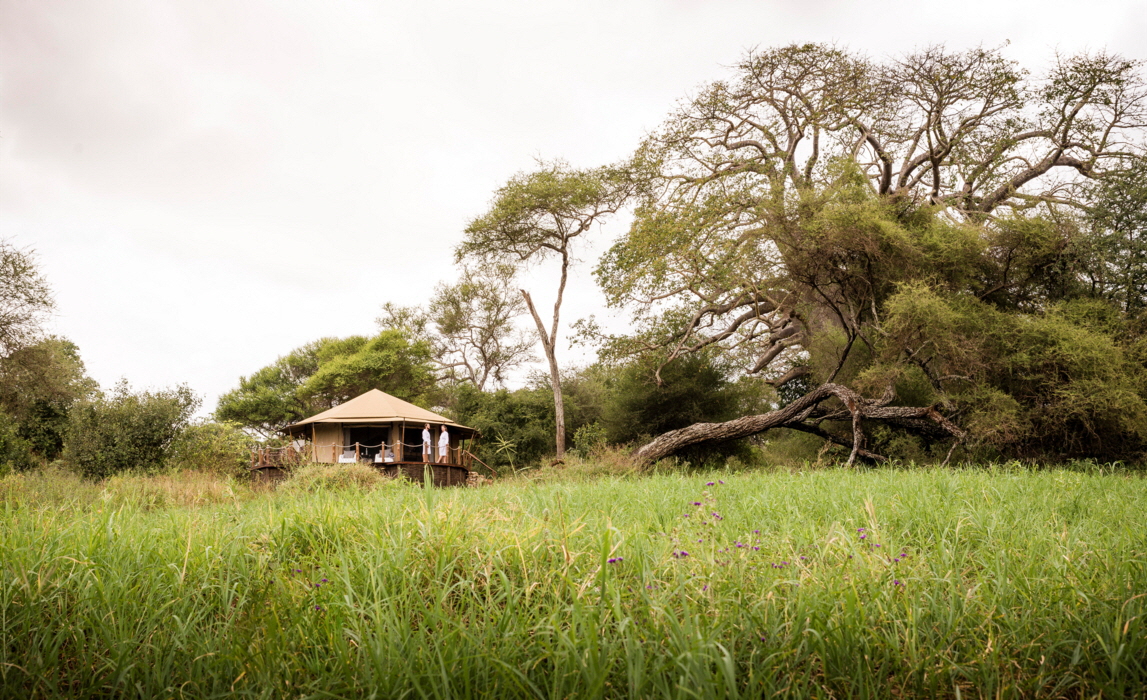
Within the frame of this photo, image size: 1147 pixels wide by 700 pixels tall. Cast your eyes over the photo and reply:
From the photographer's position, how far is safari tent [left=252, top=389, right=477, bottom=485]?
20.8 m

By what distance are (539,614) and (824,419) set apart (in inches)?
533

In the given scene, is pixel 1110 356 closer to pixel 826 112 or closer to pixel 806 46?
pixel 826 112

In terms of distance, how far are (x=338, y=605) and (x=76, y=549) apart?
1.69 metres

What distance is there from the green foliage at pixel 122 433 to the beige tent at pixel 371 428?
175 inches

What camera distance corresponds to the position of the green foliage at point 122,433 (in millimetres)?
17234

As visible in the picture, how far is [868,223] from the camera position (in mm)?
11422

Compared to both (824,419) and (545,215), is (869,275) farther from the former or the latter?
(545,215)

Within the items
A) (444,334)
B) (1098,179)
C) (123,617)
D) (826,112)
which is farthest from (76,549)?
(444,334)

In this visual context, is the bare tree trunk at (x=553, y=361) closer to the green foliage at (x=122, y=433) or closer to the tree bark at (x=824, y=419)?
the tree bark at (x=824, y=419)

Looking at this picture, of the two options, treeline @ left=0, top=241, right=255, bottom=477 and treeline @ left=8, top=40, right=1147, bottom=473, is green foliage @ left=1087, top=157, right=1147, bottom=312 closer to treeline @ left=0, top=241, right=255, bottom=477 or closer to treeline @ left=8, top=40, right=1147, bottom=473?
treeline @ left=8, top=40, right=1147, bottom=473

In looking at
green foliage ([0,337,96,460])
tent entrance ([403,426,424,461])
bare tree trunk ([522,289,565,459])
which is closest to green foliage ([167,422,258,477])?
green foliage ([0,337,96,460])

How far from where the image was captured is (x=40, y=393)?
62.7 ft

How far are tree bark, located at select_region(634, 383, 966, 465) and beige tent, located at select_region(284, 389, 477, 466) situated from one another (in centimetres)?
814

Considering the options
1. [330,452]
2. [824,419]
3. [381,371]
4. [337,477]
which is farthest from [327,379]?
[824,419]
